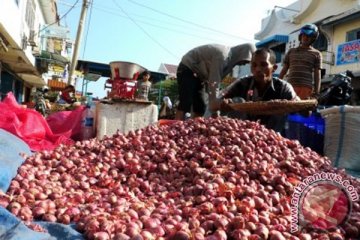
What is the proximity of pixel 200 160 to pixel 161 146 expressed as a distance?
41 centimetres

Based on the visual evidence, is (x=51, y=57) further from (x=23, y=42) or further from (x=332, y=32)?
(x=332, y=32)

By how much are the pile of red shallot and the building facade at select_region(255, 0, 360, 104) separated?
9778 mm

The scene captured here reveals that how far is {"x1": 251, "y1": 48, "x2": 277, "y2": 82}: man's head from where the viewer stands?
3.54 meters

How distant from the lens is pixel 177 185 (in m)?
2.29

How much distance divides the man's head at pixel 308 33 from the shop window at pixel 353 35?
11.0 m

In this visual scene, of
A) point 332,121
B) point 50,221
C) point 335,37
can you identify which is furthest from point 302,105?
point 335,37

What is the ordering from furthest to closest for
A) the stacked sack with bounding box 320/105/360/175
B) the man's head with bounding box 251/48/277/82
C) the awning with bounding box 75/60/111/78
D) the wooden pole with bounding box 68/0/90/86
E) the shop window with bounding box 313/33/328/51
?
the shop window with bounding box 313/33/328/51 → the awning with bounding box 75/60/111/78 → the wooden pole with bounding box 68/0/90/86 → the stacked sack with bounding box 320/105/360/175 → the man's head with bounding box 251/48/277/82

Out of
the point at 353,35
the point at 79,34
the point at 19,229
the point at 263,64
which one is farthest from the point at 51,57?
the point at 19,229

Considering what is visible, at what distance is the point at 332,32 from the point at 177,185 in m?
15.2

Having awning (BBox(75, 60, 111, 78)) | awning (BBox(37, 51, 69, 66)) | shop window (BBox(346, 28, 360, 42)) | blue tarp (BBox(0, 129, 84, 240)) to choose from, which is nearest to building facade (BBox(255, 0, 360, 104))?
shop window (BBox(346, 28, 360, 42))

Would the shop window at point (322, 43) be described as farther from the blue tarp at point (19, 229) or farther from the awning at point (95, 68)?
the blue tarp at point (19, 229)

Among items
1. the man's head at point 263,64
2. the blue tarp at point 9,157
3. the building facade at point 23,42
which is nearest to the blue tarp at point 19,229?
the blue tarp at point 9,157

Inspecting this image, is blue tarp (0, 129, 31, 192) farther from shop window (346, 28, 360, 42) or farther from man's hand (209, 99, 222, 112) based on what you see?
shop window (346, 28, 360, 42)

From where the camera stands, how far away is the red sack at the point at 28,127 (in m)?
3.63
